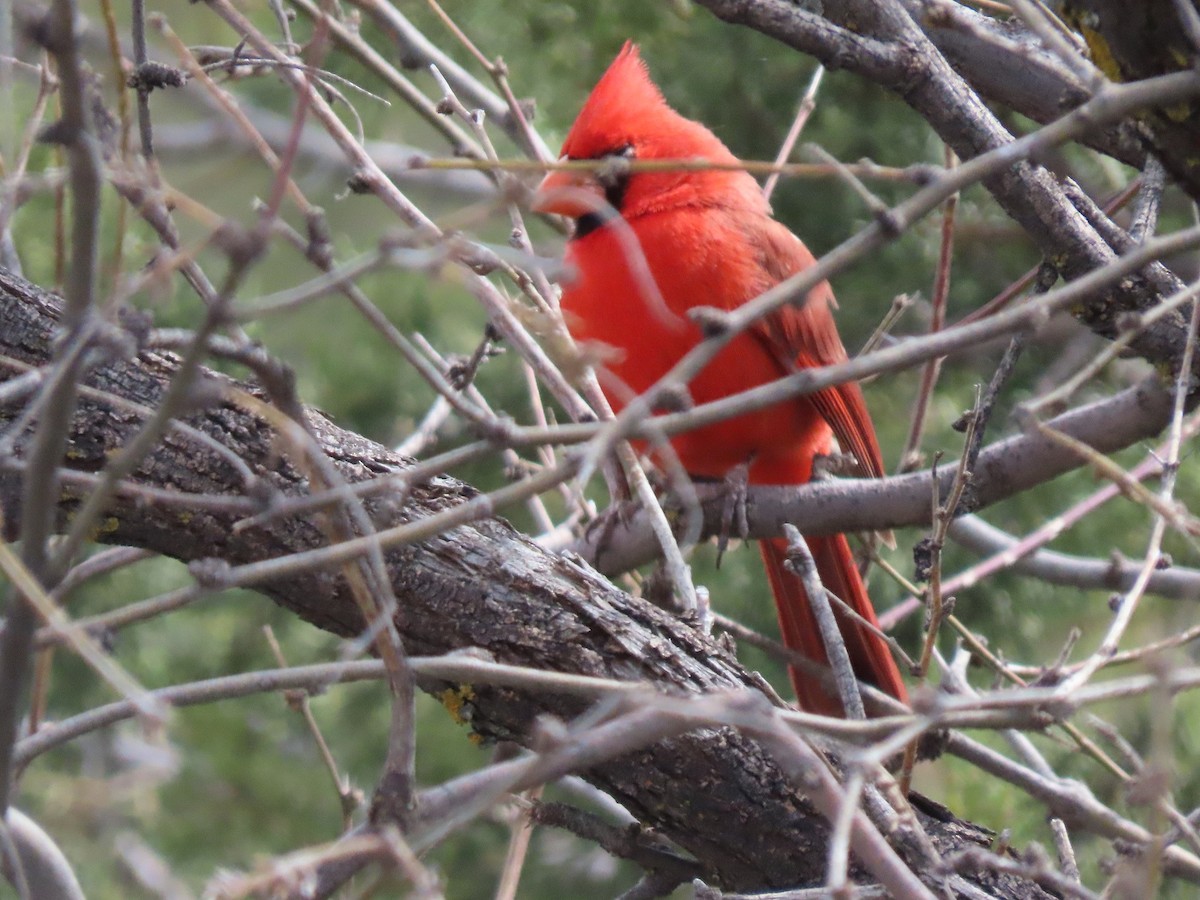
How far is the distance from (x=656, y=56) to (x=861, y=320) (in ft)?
3.16

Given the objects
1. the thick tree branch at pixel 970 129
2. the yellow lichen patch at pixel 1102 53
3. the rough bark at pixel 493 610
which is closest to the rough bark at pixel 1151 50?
the yellow lichen patch at pixel 1102 53

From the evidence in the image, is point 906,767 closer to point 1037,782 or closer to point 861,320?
point 1037,782

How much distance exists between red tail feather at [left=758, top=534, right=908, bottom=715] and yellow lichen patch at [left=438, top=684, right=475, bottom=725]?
3.17ft

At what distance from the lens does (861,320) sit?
4113 mm

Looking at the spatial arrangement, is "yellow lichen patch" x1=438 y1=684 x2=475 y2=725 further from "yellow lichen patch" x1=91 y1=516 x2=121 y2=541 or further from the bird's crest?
the bird's crest

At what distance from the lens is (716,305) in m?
2.95

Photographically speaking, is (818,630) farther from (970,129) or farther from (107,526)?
(107,526)

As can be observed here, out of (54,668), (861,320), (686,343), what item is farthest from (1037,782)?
(54,668)

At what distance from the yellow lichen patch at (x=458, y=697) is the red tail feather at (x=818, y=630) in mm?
965

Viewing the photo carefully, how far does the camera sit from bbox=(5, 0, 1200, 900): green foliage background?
12.8 ft

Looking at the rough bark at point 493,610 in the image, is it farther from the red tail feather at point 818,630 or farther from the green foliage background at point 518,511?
the green foliage background at point 518,511

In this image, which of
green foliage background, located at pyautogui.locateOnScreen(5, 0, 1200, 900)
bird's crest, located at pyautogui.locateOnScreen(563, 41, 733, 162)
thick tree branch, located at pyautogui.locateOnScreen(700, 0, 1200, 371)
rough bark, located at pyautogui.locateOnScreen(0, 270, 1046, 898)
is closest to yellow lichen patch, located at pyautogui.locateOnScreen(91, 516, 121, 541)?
rough bark, located at pyautogui.locateOnScreen(0, 270, 1046, 898)

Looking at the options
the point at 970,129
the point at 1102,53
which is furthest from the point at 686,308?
the point at 1102,53

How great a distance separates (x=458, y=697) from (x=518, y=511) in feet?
7.34
